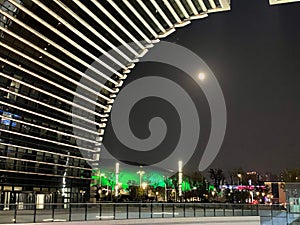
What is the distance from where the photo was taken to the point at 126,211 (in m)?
22.6

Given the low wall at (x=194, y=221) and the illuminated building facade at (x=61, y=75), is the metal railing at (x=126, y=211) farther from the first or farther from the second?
the illuminated building facade at (x=61, y=75)

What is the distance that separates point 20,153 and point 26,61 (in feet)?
27.7

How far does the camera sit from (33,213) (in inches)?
741

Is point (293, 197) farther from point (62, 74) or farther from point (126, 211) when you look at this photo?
point (62, 74)

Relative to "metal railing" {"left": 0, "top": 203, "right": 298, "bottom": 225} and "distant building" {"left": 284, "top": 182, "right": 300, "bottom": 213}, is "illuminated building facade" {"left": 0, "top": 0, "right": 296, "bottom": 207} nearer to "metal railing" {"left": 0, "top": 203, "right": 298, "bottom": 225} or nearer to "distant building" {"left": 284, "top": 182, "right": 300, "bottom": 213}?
"metal railing" {"left": 0, "top": 203, "right": 298, "bottom": 225}

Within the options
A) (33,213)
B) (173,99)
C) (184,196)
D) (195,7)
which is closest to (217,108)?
(173,99)

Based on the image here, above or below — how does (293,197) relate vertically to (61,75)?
below

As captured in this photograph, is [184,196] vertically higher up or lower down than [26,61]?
lower down

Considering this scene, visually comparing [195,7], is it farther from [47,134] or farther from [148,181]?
[148,181]

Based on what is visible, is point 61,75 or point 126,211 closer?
point 126,211

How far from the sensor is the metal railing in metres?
18.7

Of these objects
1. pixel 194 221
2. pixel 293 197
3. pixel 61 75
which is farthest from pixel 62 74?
pixel 293 197

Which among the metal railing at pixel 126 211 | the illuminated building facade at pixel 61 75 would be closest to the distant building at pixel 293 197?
the metal railing at pixel 126 211

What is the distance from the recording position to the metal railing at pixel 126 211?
18.7 m
